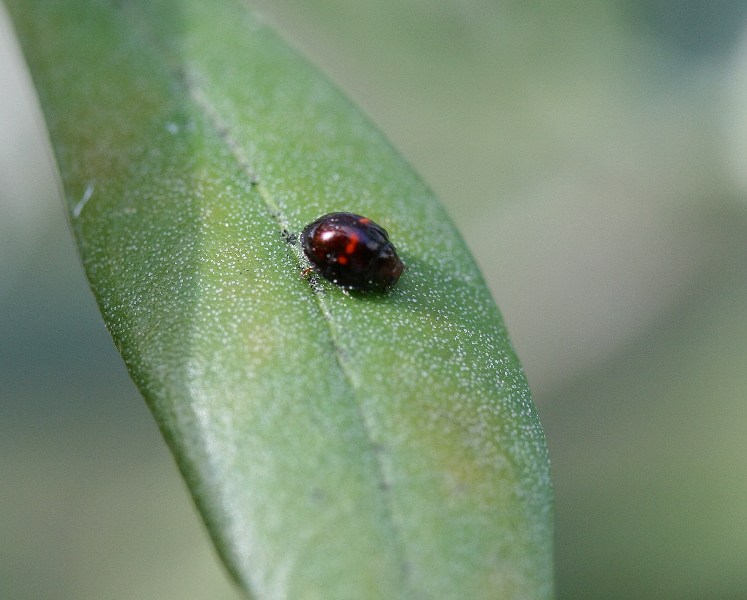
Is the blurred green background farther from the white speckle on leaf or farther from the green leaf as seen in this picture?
the white speckle on leaf

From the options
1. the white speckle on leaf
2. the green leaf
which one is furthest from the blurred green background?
the white speckle on leaf

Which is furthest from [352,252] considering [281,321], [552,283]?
[552,283]

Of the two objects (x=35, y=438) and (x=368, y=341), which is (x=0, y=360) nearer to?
(x=35, y=438)

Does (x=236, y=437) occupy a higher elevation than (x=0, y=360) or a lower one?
higher

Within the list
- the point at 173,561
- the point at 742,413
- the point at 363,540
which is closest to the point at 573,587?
the point at 742,413

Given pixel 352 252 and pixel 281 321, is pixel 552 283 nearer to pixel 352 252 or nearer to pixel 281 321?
pixel 352 252

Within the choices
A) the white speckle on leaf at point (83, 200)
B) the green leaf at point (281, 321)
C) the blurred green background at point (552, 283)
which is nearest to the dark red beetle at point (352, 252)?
the green leaf at point (281, 321)
